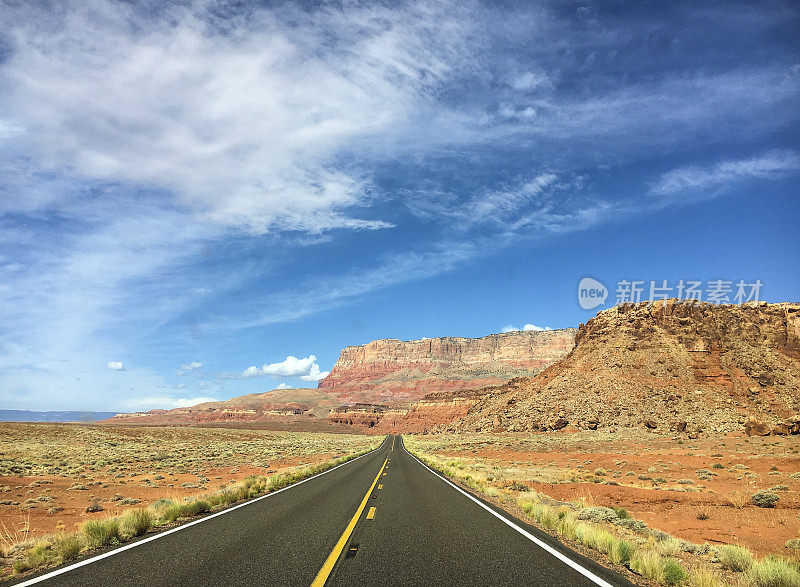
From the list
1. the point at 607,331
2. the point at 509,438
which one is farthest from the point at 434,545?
the point at 607,331

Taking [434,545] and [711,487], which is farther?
[711,487]

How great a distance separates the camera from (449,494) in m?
15.4

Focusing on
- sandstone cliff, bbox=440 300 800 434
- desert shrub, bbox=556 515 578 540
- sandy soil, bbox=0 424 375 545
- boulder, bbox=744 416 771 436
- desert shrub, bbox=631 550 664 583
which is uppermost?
sandstone cliff, bbox=440 300 800 434

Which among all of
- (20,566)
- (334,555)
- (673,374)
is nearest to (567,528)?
(334,555)

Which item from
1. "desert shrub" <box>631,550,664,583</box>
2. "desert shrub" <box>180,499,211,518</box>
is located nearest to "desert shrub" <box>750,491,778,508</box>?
"desert shrub" <box>631,550,664,583</box>

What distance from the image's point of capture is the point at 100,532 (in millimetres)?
8188

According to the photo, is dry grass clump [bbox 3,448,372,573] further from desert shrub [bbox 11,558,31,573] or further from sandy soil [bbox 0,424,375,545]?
sandy soil [bbox 0,424,375,545]

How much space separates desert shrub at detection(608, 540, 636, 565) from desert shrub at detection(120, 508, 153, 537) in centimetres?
913

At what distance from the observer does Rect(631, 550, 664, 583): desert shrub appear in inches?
245

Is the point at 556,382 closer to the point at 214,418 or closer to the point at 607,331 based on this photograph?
the point at 607,331

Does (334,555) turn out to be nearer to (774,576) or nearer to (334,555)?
(334,555)

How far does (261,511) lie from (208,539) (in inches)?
140

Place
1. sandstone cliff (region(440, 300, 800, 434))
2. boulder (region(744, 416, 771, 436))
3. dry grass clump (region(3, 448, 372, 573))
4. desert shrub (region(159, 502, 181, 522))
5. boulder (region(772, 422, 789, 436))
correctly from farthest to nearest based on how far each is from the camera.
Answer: sandstone cliff (region(440, 300, 800, 434)) < boulder (region(744, 416, 771, 436)) < boulder (region(772, 422, 789, 436)) < desert shrub (region(159, 502, 181, 522)) < dry grass clump (region(3, 448, 372, 573))

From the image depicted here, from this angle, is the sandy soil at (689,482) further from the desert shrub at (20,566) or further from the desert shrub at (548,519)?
the desert shrub at (20,566)
